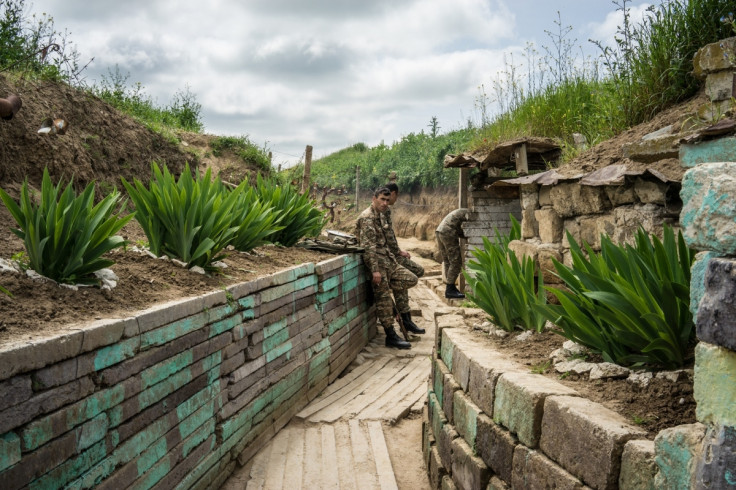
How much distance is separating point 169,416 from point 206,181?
6.90 feet

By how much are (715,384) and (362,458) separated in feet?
9.56

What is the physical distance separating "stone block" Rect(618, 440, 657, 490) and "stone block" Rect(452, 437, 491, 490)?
96 cm

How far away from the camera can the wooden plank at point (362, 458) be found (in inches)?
148

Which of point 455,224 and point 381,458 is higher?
point 455,224

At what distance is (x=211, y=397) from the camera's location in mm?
3561

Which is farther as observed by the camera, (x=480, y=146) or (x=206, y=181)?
(x=480, y=146)

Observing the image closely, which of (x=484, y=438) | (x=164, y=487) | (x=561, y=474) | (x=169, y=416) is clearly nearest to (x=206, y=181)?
(x=169, y=416)

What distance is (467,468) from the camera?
3.00 m

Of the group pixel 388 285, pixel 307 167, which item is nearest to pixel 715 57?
pixel 388 285

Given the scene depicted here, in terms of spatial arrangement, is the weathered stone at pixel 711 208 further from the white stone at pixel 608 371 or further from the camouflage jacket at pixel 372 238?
the camouflage jacket at pixel 372 238

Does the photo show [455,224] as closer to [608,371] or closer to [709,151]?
[709,151]

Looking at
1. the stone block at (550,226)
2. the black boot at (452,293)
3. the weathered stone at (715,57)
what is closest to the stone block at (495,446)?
the stone block at (550,226)

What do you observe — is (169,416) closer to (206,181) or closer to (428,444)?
(428,444)

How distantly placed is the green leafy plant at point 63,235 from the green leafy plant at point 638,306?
237 cm
